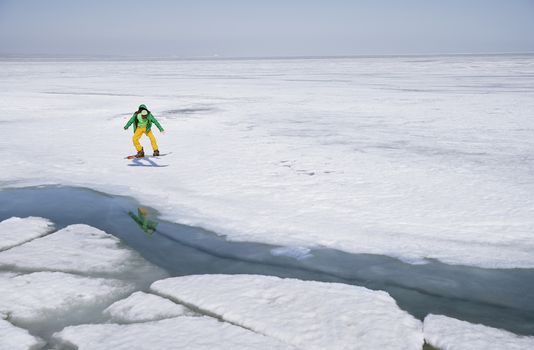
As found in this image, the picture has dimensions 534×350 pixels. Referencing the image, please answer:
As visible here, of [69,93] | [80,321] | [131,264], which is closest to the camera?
[80,321]

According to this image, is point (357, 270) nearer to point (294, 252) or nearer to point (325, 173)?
point (294, 252)

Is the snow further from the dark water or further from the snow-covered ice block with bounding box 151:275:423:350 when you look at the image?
the snow-covered ice block with bounding box 151:275:423:350

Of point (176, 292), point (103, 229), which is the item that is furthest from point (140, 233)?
point (176, 292)

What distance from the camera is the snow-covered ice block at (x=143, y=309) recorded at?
8.41 feet

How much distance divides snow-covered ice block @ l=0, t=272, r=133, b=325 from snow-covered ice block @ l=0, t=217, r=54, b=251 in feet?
2.25

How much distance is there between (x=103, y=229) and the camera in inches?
160

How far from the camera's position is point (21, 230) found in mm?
3895

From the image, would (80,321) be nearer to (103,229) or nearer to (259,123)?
(103,229)

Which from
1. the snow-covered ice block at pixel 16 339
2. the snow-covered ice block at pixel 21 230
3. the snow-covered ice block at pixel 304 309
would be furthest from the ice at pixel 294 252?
the snow-covered ice block at pixel 21 230

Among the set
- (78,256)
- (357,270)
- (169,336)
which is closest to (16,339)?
(169,336)

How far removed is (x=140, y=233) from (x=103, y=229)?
1.15 feet

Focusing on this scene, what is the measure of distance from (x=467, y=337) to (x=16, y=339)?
2240mm

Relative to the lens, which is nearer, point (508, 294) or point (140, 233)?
point (508, 294)

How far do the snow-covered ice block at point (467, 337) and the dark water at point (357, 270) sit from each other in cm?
11
